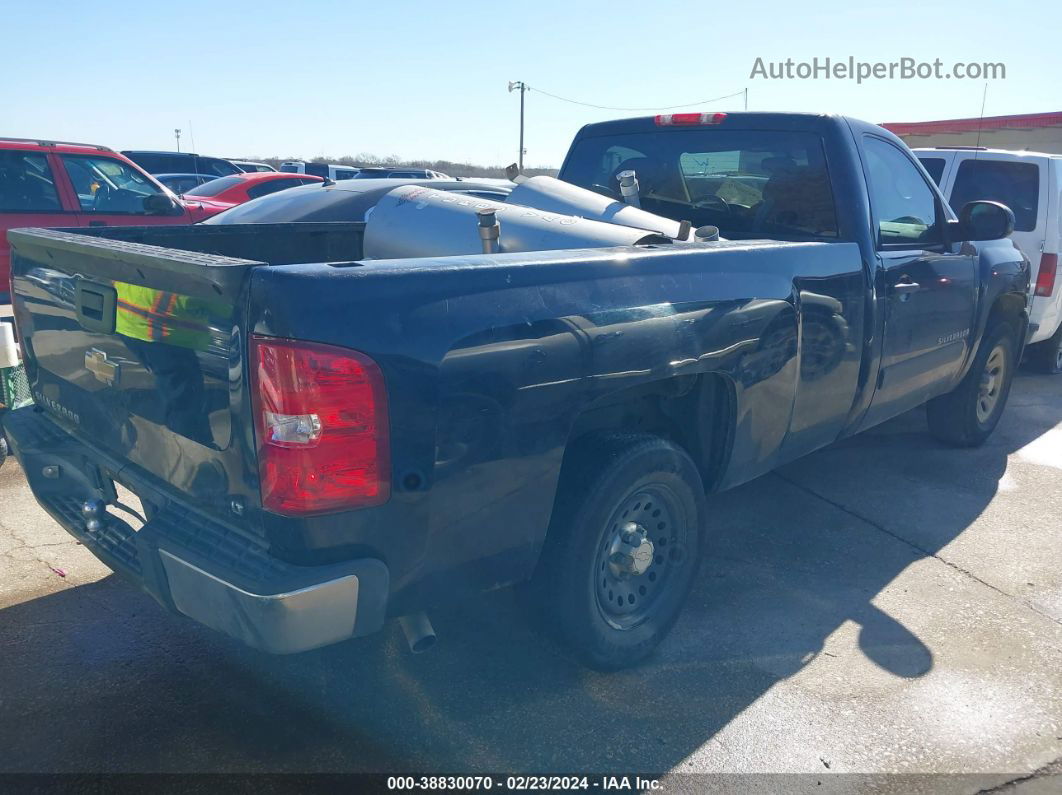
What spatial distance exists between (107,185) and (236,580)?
7654 millimetres

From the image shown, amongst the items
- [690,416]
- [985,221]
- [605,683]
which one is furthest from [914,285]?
[605,683]

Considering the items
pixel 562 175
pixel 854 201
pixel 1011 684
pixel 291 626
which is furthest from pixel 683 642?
pixel 562 175

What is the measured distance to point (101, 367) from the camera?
9.18 ft

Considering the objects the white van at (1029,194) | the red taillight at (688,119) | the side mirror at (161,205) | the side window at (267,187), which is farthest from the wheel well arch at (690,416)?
the side window at (267,187)

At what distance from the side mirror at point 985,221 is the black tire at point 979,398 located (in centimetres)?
92

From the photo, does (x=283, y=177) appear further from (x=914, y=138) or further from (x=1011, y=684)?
(x=914, y=138)

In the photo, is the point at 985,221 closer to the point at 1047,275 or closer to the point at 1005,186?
the point at 1047,275

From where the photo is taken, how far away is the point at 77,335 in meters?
2.93

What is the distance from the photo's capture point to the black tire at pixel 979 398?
5.57 m

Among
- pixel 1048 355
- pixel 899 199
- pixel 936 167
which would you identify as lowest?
pixel 1048 355

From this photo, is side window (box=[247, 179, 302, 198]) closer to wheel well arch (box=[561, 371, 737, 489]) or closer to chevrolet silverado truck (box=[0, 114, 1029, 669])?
chevrolet silverado truck (box=[0, 114, 1029, 669])

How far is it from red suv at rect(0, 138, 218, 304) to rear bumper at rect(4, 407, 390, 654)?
20.1ft

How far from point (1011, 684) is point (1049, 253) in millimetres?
5673

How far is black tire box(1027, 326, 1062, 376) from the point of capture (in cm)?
844
